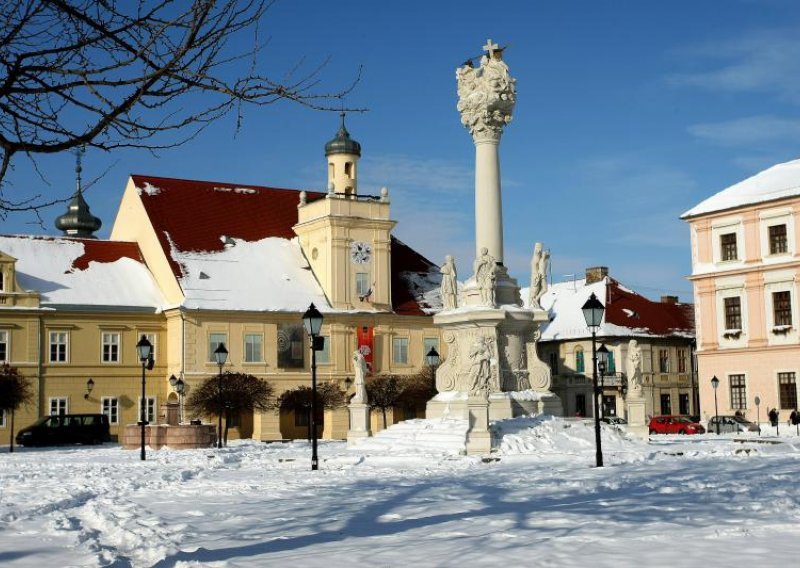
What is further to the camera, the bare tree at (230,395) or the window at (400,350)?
the window at (400,350)

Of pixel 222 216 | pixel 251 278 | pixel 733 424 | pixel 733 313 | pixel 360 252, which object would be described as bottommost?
pixel 733 424

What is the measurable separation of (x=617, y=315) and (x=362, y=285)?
1668 centimetres

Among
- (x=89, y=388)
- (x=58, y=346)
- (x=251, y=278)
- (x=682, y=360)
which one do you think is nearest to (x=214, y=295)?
(x=251, y=278)

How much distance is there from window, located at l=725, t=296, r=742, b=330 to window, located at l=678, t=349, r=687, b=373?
45.9 feet

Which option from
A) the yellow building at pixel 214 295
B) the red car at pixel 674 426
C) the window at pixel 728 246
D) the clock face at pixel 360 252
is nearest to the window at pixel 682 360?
the window at pixel 728 246

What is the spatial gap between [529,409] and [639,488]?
14629 millimetres

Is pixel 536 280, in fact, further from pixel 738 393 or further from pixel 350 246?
pixel 350 246

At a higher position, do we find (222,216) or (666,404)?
(222,216)

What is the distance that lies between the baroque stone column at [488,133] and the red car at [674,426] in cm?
1842

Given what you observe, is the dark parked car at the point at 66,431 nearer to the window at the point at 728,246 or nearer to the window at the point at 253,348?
the window at the point at 253,348

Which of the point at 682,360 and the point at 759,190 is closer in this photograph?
the point at 759,190

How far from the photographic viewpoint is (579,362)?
224 feet

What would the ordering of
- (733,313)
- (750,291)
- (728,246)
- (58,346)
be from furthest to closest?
(728,246)
(733,313)
(58,346)
(750,291)

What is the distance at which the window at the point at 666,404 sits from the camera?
67.4 meters
